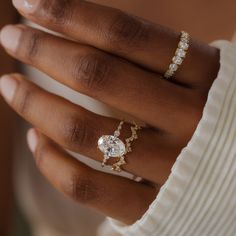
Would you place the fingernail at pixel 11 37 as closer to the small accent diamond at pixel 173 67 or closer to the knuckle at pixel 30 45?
the knuckle at pixel 30 45

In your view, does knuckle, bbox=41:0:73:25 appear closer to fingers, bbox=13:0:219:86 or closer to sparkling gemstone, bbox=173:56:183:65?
fingers, bbox=13:0:219:86

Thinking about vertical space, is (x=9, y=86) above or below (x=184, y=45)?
below

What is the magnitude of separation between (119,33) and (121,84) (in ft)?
0.16

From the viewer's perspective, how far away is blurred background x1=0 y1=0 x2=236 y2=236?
597mm

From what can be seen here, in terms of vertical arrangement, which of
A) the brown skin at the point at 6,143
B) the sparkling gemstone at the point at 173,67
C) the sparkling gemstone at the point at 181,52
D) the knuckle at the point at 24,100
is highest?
the sparkling gemstone at the point at 181,52

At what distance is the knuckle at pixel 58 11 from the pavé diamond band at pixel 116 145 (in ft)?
0.37

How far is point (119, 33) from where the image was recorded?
405 mm

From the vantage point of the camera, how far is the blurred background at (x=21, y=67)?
60 cm

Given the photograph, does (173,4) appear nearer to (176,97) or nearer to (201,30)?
(201,30)

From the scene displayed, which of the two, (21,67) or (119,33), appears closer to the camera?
(119,33)

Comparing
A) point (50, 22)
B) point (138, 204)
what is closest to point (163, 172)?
point (138, 204)

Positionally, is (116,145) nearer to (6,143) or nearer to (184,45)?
(184,45)

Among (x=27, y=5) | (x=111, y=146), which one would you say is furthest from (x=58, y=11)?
(x=111, y=146)

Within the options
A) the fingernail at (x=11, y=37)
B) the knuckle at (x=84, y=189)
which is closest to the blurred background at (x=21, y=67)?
the fingernail at (x=11, y=37)
